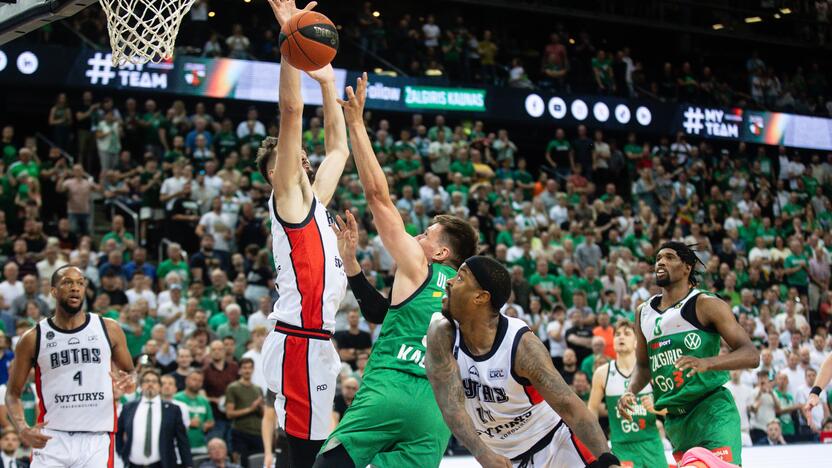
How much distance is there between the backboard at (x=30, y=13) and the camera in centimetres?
646

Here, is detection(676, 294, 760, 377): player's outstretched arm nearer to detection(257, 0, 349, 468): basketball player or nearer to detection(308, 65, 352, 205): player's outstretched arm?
detection(257, 0, 349, 468): basketball player

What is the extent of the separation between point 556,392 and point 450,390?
47 cm

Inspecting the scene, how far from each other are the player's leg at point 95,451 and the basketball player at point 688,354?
3.54 metres

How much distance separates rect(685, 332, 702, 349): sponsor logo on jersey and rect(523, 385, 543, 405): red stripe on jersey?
7.72ft

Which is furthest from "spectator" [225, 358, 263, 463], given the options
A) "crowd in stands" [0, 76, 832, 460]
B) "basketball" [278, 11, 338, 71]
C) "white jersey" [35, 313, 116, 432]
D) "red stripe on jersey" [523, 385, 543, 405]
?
"red stripe on jersey" [523, 385, 543, 405]

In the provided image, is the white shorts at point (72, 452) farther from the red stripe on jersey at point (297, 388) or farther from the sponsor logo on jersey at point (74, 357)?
the red stripe on jersey at point (297, 388)

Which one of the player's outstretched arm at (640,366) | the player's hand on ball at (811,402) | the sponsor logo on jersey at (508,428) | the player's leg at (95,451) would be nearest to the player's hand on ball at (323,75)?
the sponsor logo on jersey at (508,428)

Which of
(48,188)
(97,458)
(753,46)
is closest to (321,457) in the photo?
(97,458)

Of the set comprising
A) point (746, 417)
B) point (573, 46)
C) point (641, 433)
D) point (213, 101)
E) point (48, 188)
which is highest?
point (573, 46)

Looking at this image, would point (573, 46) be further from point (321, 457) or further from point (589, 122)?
point (321, 457)

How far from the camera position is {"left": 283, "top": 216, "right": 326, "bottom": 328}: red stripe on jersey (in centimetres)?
557

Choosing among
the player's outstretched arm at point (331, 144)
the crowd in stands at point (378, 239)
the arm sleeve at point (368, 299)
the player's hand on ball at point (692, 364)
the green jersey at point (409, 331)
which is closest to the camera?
the green jersey at point (409, 331)

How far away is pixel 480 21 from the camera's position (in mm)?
26719

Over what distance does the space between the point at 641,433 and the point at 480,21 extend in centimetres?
1957
